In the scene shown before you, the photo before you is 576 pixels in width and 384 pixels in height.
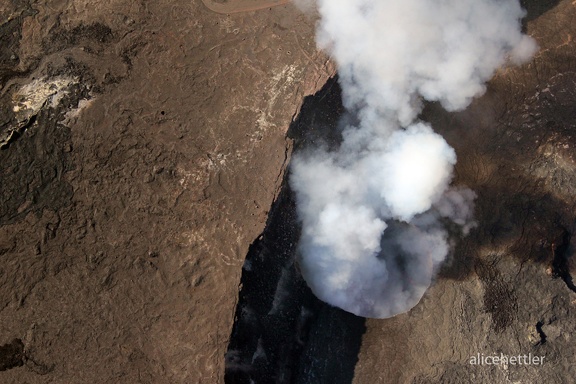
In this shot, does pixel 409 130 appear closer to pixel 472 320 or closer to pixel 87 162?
pixel 472 320

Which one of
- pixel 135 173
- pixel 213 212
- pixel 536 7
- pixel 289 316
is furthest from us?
pixel 536 7

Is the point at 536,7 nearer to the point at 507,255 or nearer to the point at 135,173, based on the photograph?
→ the point at 507,255

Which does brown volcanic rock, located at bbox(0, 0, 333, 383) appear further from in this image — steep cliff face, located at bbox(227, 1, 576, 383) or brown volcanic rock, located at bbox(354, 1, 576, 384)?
brown volcanic rock, located at bbox(354, 1, 576, 384)

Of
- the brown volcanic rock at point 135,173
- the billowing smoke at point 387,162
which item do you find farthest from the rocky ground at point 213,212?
the billowing smoke at point 387,162

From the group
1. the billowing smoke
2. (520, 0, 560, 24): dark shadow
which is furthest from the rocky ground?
(520, 0, 560, 24): dark shadow

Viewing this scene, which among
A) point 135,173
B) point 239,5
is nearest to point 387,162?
point 239,5

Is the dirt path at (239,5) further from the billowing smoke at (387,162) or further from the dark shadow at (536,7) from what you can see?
the dark shadow at (536,7)
